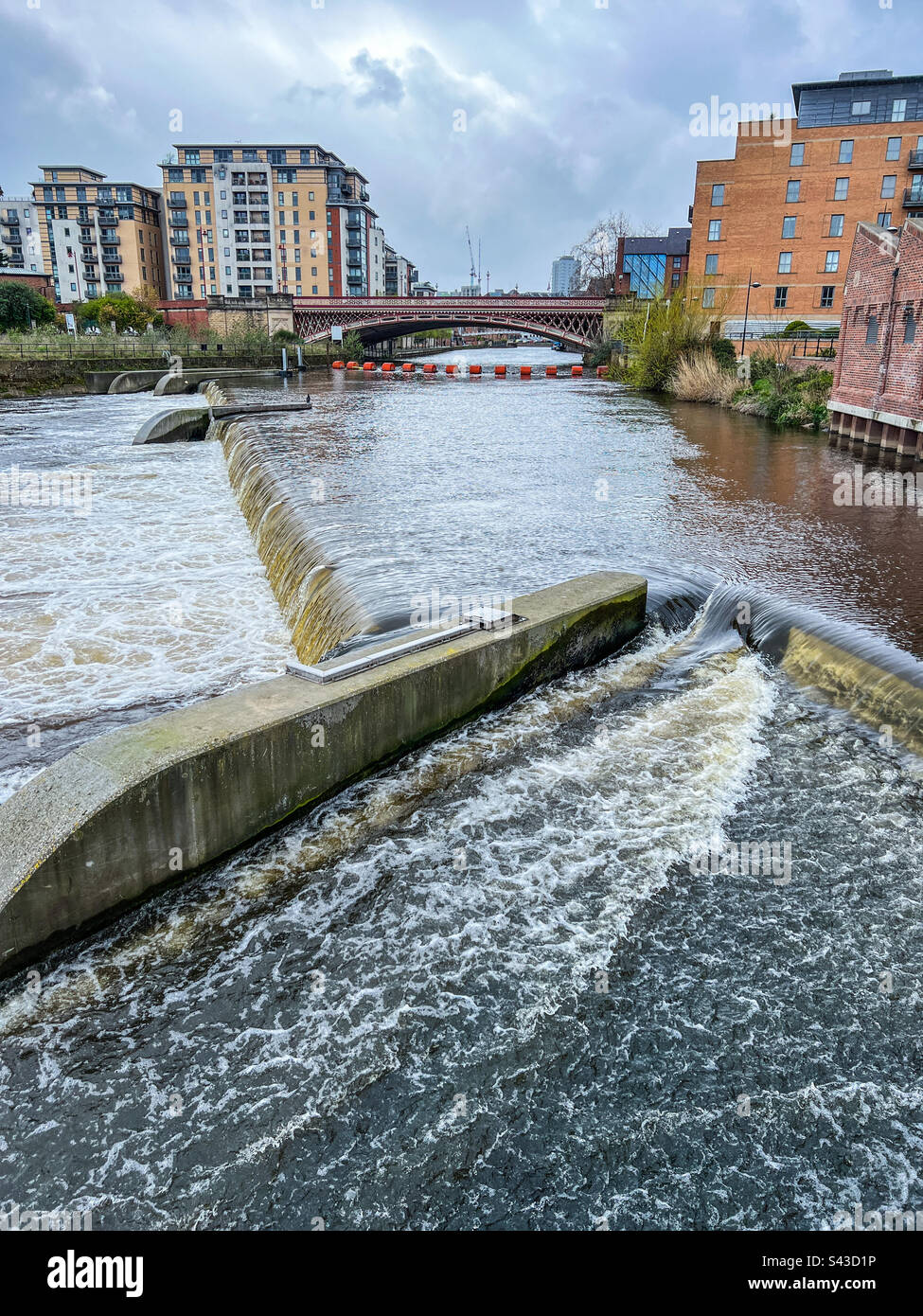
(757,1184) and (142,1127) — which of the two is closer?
(757,1184)

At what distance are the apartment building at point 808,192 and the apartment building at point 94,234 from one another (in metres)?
80.7

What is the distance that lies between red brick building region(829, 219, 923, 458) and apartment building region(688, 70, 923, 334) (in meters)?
28.4

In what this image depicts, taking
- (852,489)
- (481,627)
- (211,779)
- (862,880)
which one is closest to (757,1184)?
(862,880)

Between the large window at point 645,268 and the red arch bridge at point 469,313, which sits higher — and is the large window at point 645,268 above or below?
above

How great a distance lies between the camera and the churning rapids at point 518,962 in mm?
3197

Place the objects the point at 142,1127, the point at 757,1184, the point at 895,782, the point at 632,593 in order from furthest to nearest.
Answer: the point at 632,593, the point at 895,782, the point at 142,1127, the point at 757,1184

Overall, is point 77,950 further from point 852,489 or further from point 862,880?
point 852,489

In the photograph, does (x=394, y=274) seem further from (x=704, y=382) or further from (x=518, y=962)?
(x=518, y=962)

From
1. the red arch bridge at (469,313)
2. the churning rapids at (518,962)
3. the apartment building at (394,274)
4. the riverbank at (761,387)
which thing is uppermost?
the apartment building at (394,274)

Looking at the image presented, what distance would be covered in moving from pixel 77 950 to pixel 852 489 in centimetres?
1485

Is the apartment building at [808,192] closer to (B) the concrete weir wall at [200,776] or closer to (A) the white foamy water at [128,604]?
(A) the white foamy water at [128,604]

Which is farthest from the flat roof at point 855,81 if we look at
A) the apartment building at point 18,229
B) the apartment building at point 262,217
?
A: the apartment building at point 18,229

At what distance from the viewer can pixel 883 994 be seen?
3.99 meters

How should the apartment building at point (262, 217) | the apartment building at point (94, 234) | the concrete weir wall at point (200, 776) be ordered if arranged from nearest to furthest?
1. the concrete weir wall at point (200, 776)
2. the apartment building at point (262, 217)
3. the apartment building at point (94, 234)
